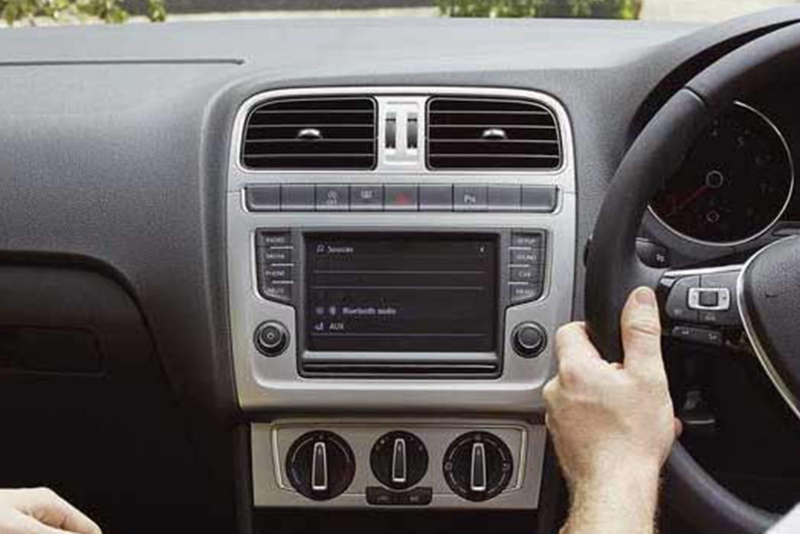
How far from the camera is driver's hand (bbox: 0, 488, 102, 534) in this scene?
1.76 metres

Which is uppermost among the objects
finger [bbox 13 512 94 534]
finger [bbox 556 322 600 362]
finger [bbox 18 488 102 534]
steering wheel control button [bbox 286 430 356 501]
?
finger [bbox 556 322 600 362]

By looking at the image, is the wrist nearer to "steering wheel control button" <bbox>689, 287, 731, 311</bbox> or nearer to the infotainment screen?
"steering wheel control button" <bbox>689, 287, 731, 311</bbox>

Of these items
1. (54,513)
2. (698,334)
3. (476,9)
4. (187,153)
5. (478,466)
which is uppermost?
(187,153)

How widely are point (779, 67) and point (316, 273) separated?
0.82 metres

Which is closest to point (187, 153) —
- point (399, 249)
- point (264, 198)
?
point (264, 198)

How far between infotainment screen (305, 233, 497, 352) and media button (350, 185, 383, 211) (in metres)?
0.05

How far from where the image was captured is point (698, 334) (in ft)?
6.14

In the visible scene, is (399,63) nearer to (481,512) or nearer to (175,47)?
(175,47)

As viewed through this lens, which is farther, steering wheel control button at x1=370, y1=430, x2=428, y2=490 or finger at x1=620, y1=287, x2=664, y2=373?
steering wheel control button at x1=370, y1=430, x2=428, y2=490

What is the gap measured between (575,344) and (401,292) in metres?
0.53

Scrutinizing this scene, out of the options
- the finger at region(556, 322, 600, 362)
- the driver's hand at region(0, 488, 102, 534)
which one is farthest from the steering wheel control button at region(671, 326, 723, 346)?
the driver's hand at region(0, 488, 102, 534)

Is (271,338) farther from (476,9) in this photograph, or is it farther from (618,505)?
(476,9)

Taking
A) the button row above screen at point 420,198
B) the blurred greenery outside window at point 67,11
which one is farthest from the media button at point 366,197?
the blurred greenery outside window at point 67,11

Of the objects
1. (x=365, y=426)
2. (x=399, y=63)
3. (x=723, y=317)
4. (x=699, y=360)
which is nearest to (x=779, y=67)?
(x=723, y=317)
